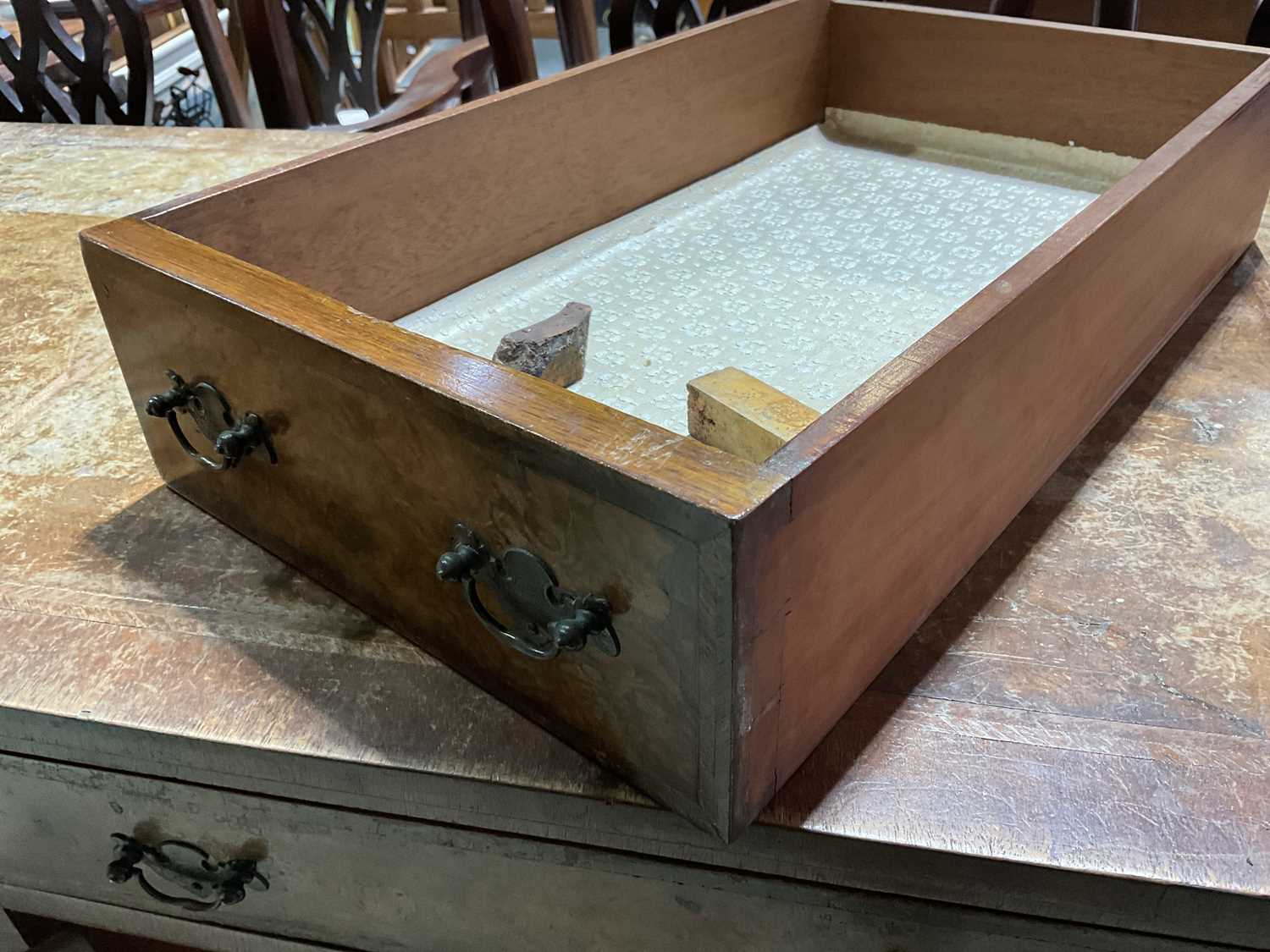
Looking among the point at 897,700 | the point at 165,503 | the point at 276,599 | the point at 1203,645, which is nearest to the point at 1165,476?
the point at 1203,645

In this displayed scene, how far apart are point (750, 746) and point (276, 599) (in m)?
0.34

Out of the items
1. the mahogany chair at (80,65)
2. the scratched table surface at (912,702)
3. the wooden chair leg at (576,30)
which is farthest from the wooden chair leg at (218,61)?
the scratched table surface at (912,702)

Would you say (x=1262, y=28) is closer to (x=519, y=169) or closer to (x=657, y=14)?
(x=657, y=14)

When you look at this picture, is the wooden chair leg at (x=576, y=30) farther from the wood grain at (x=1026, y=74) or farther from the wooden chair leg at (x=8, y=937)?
the wooden chair leg at (x=8, y=937)

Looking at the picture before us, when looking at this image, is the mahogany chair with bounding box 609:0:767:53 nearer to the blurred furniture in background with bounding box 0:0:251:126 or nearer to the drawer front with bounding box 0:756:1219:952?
the blurred furniture in background with bounding box 0:0:251:126

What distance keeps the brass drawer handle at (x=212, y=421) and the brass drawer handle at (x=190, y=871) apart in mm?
249

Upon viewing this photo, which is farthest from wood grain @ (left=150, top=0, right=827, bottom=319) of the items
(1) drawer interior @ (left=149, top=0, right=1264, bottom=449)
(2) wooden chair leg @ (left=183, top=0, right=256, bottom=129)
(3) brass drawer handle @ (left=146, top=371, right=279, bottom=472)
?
(2) wooden chair leg @ (left=183, top=0, right=256, bottom=129)

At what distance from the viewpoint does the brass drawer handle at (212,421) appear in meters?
0.62

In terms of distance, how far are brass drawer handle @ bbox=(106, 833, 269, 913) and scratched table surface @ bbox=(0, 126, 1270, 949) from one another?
0.08 meters

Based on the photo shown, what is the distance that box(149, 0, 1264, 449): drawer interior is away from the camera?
83cm

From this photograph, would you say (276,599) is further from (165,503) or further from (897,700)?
(897,700)

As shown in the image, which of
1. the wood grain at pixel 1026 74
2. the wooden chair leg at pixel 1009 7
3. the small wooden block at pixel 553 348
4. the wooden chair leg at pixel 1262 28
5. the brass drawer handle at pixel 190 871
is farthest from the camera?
the wooden chair leg at pixel 1009 7

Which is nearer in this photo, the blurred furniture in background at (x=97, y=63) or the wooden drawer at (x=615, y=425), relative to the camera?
the wooden drawer at (x=615, y=425)

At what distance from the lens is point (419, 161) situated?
0.87m
